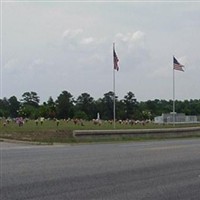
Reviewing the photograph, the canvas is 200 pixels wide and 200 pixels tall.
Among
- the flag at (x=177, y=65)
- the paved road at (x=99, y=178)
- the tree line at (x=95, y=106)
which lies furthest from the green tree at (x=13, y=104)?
the paved road at (x=99, y=178)

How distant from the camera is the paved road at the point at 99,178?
35.1 feet

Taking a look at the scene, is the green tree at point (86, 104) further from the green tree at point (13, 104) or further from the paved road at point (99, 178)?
the paved road at point (99, 178)

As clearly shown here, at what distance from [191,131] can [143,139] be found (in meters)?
7.69

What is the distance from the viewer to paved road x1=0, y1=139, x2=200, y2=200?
1070cm

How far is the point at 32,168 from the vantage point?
14.9 meters

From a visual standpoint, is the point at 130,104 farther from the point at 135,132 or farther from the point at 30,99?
the point at 135,132

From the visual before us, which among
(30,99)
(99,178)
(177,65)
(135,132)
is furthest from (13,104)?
(99,178)

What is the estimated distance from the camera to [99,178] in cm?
1305

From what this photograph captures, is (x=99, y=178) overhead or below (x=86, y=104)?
below

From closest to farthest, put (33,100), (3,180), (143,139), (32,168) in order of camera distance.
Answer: (3,180)
(32,168)
(143,139)
(33,100)

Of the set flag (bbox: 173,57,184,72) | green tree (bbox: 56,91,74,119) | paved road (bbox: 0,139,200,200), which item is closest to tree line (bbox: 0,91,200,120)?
green tree (bbox: 56,91,74,119)

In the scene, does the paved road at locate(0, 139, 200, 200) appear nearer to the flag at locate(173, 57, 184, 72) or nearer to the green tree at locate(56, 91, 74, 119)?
the flag at locate(173, 57, 184, 72)

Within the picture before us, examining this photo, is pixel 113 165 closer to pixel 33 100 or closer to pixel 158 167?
pixel 158 167

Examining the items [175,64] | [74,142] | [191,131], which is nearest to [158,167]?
[74,142]
